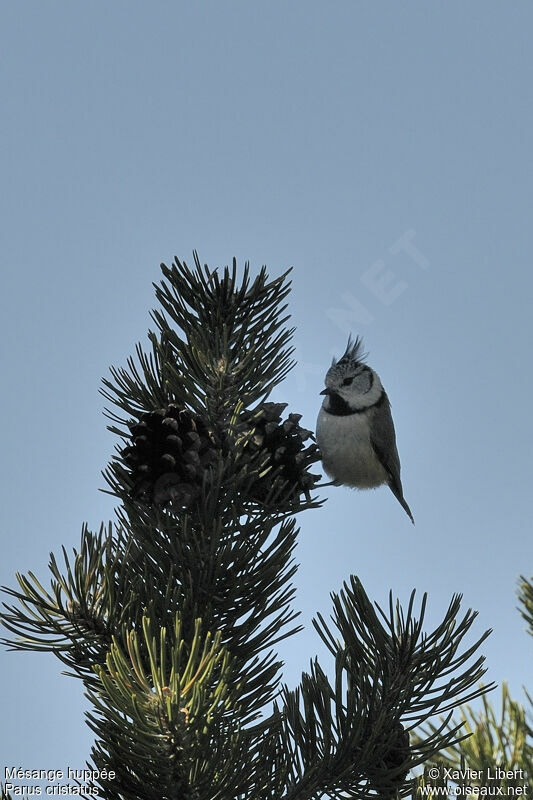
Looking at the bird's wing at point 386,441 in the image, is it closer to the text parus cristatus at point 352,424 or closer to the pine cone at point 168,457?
the text parus cristatus at point 352,424

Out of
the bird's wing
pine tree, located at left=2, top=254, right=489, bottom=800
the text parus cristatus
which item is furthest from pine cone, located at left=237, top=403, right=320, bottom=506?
the bird's wing

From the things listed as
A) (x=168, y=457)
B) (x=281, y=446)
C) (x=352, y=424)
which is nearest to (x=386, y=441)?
(x=352, y=424)

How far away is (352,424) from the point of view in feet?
16.2

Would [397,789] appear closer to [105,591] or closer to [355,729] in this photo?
[355,729]

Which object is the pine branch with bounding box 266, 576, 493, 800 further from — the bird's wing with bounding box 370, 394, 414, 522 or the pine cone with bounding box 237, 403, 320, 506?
the bird's wing with bounding box 370, 394, 414, 522

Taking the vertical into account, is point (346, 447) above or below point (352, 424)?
below

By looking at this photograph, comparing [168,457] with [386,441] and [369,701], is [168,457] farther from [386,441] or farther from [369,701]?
[386,441]

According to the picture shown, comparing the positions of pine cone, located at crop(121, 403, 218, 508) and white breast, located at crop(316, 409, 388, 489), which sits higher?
white breast, located at crop(316, 409, 388, 489)

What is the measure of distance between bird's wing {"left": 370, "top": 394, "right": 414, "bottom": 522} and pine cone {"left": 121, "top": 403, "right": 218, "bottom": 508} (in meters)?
2.96

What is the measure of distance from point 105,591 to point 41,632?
0.59 feet

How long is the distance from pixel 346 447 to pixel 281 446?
2568mm

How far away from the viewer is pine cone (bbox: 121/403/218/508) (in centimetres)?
213

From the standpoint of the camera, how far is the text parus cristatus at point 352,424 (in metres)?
4.93

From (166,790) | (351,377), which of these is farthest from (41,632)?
(351,377)
